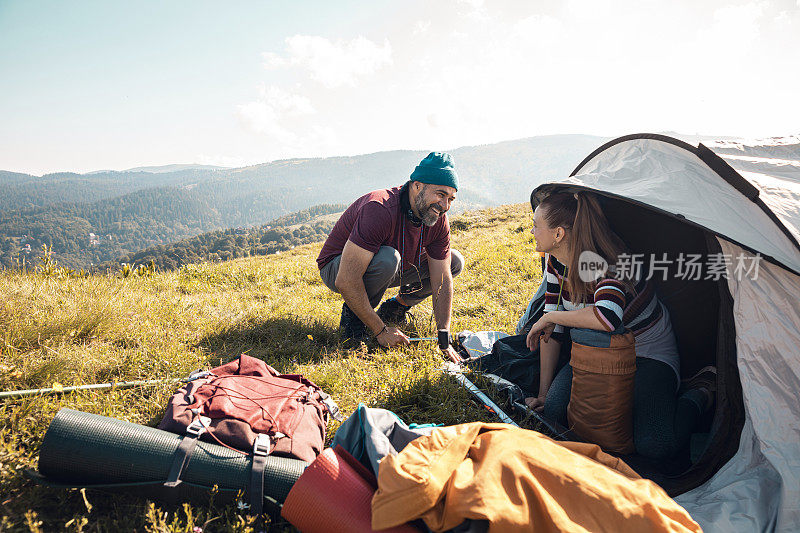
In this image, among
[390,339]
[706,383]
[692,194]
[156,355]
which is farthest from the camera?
[390,339]

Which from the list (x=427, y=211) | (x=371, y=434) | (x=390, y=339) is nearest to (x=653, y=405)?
(x=371, y=434)

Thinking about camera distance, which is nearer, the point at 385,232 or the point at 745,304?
the point at 745,304

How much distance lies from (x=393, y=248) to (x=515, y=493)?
2856 mm

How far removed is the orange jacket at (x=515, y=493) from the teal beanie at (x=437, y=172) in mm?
2648

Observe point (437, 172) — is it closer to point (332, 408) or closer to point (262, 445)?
point (332, 408)

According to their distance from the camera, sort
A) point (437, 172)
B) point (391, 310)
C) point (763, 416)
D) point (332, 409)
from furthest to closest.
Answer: point (391, 310) → point (437, 172) → point (332, 409) → point (763, 416)

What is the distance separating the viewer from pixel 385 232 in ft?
13.7

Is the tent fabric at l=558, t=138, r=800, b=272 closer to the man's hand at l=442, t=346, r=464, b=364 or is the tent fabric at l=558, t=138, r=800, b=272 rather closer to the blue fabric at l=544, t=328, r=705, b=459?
the blue fabric at l=544, t=328, r=705, b=459

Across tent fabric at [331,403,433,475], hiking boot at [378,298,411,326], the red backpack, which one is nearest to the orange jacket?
tent fabric at [331,403,433,475]

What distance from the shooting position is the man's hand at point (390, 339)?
4.15 m

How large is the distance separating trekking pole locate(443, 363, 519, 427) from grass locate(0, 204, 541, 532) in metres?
0.08

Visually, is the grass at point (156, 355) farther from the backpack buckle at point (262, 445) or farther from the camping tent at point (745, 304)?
the camping tent at point (745, 304)

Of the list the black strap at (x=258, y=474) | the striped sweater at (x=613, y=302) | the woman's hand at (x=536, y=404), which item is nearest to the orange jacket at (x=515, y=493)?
the black strap at (x=258, y=474)

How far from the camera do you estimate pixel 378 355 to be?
4.01 metres
